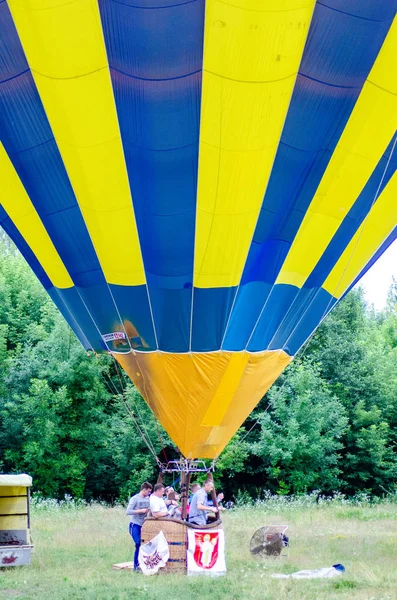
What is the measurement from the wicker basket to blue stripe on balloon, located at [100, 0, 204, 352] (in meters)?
1.58

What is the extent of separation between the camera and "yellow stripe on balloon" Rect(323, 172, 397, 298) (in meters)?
7.75

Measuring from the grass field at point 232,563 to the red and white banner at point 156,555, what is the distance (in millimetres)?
130

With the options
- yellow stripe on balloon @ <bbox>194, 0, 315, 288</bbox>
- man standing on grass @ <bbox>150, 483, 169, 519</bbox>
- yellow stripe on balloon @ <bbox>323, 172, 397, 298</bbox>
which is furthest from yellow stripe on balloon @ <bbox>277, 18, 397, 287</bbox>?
man standing on grass @ <bbox>150, 483, 169, 519</bbox>

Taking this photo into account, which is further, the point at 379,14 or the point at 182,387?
the point at 182,387

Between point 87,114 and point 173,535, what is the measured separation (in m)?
3.75

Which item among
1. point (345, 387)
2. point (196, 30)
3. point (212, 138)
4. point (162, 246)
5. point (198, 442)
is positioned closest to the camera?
point (196, 30)

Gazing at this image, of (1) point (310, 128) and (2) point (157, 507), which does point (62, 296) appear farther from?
(1) point (310, 128)

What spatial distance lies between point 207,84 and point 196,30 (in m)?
0.41

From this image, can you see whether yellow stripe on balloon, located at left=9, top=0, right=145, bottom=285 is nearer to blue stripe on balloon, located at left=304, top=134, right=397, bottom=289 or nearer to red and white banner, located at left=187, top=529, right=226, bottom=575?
blue stripe on balloon, located at left=304, top=134, right=397, bottom=289

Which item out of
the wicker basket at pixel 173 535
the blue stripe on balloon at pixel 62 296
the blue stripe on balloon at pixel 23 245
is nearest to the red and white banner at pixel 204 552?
the wicker basket at pixel 173 535

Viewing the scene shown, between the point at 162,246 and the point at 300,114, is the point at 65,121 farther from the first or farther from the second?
Result: the point at 300,114

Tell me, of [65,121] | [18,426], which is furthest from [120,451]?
[65,121]

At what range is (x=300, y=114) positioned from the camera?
657cm

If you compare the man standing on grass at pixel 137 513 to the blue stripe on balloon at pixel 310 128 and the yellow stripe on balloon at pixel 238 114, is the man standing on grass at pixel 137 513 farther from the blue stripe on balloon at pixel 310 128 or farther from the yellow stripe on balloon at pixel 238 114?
the yellow stripe on balloon at pixel 238 114
